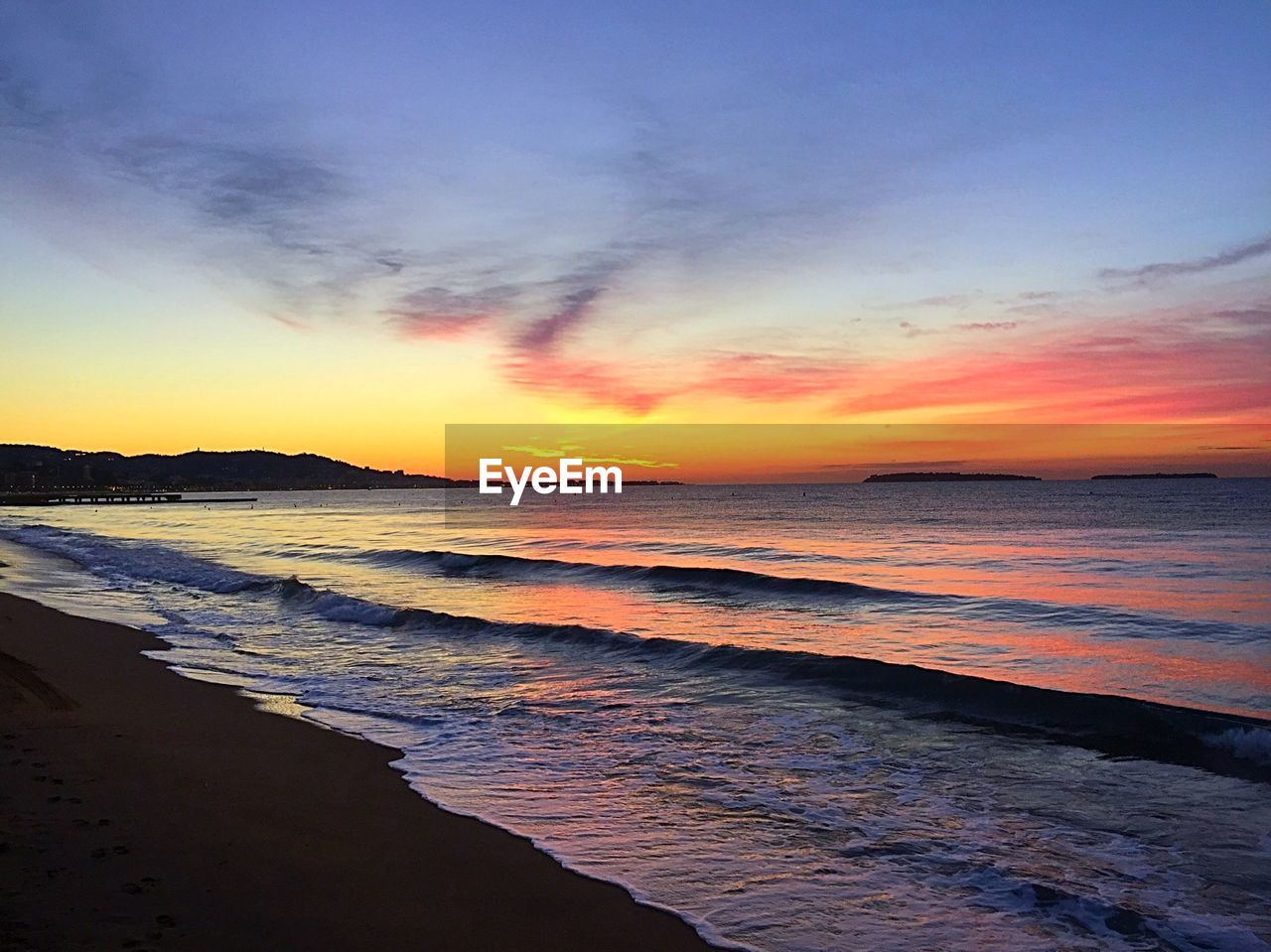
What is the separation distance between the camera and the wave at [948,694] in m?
9.68

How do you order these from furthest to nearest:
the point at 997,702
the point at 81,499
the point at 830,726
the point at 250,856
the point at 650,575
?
the point at 81,499 < the point at 650,575 < the point at 997,702 < the point at 830,726 < the point at 250,856

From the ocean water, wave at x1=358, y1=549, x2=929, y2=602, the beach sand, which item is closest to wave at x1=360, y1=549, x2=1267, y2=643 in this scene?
wave at x1=358, y1=549, x2=929, y2=602

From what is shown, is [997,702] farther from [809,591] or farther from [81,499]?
[81,499]

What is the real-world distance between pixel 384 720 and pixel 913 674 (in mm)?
7486

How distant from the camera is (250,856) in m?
6.16

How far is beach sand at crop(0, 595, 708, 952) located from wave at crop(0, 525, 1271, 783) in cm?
662

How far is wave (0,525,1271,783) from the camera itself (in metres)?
9.68

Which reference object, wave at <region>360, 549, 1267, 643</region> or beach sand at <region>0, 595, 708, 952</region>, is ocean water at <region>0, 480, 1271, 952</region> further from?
beach sand at <region>0, 595, 708, 952</region>

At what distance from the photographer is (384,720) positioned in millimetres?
10797

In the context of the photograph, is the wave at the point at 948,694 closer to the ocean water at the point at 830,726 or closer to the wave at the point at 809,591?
the ocean water at the point at 830,726

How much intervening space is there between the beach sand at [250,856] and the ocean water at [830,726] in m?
0.50

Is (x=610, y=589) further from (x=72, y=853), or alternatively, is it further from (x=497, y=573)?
(x=72, y=853)

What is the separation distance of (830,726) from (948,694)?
2.36 metres

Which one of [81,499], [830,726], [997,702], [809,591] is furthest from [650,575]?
[81,499]
